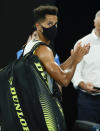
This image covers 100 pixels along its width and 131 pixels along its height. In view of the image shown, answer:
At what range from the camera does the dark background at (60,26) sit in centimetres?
395

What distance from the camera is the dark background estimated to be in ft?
13.0

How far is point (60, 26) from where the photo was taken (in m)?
4.31

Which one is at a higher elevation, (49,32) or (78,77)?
(49,32)

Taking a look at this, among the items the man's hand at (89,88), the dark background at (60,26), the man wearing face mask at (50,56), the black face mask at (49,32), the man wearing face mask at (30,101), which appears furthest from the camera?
the dark background at (60,26)

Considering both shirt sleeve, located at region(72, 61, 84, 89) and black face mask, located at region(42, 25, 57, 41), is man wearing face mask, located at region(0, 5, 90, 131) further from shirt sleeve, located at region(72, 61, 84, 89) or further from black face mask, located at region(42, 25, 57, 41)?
shirt sleeve, located at region(72, 61, 84, 89)

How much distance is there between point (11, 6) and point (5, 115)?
7.01 ft

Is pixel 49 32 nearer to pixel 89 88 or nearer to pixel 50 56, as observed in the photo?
pixel 50 56

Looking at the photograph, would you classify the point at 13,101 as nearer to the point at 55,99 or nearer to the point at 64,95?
the point at 55,99

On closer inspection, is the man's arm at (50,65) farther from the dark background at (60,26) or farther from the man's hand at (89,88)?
the dark background at (60,26)

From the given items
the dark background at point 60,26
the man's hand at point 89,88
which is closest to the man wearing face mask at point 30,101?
the man's hand at point 89,88

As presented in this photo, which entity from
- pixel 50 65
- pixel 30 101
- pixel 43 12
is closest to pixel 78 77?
pixel 43 12

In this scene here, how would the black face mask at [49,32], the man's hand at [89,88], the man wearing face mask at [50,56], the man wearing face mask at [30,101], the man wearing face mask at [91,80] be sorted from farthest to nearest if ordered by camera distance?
1. the man wearing face mask at [91,80]
2. the man's hand at [89,88]
3. the black face mask at [49,32]
4. the man wearing face mask at [50,56]
5. the man wearing face mask at [30,101]

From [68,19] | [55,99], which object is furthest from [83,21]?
[55,99]

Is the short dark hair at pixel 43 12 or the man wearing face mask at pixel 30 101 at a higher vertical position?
the short dark hair at pixel 43 12
